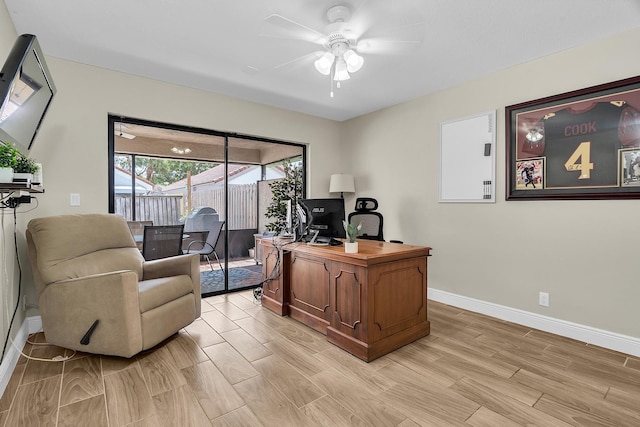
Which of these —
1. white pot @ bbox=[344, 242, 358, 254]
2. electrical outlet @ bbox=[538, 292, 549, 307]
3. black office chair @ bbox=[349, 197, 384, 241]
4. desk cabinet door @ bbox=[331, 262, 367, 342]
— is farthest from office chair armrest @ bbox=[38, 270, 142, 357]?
electrical outlet @ bbox=[538, 292, 549, 307]

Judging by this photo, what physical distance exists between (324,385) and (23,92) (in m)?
2.59

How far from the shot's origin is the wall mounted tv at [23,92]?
5.18ft

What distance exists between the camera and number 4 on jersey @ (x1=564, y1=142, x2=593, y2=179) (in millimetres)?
2635

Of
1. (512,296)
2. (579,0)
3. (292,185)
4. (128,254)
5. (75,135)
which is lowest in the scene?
(512,296)

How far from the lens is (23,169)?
1.90 metres

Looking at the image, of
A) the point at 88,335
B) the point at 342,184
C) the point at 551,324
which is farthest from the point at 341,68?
the point at 551,324

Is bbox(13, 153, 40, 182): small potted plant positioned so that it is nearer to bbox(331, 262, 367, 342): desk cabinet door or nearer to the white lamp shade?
bbox(331, 262, 367, 342): desk cabinet door

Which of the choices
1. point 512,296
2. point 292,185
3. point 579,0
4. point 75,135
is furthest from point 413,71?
point 75,135

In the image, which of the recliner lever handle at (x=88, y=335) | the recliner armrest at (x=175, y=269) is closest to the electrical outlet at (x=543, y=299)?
the recliner armrest at (x=175, y=269)

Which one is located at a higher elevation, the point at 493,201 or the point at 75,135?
the point at 75,135

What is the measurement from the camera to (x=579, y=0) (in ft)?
6.82

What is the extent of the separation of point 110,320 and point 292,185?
2.87 m

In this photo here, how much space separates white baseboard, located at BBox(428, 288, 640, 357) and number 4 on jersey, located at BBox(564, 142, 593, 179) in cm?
134

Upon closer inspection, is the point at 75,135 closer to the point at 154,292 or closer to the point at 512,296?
the point at 154,292
